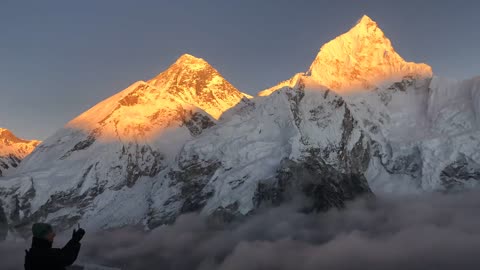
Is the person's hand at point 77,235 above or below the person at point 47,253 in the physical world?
above

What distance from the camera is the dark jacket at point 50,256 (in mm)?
15133

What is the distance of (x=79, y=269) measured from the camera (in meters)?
16.3

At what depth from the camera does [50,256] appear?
49.9 ft

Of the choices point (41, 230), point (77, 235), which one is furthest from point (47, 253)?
point (77, 235)

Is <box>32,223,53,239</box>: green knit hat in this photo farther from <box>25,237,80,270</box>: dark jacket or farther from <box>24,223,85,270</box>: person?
<box>25,237,80,270</box>: dark jacket

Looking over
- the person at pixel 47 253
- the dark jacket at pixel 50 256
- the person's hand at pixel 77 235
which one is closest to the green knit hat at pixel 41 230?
the person at pixel 47 253

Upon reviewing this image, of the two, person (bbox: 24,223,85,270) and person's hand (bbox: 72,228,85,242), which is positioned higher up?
person's hand (bbox: 72,228,85,242)

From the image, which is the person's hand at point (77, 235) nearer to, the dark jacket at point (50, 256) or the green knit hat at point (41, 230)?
the dark jacket at point (50, 256)

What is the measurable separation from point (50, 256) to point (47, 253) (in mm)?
121

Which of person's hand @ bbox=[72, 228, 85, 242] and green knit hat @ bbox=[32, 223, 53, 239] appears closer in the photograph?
person's hand @ bbox=[72, 228, 85, 242]

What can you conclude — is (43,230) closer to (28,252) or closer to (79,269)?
(28,252)

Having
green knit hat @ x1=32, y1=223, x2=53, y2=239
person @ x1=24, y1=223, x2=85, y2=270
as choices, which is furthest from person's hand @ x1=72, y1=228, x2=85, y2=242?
green knit hat @ x1=32, y1=223, x2=53, y2=239

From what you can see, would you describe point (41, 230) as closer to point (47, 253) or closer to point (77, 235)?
point (47, 253)

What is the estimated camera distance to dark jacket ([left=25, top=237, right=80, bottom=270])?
1513cm
